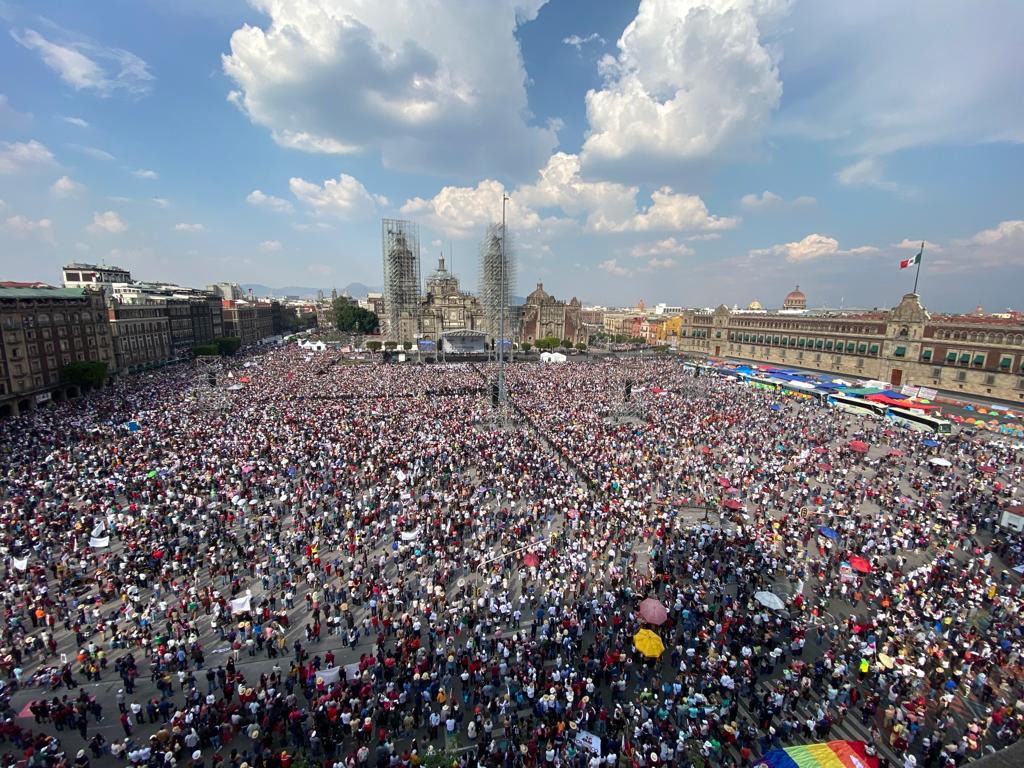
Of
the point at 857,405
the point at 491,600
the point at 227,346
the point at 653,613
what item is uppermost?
the point at 227,346

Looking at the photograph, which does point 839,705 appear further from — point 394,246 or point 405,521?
point 394,246

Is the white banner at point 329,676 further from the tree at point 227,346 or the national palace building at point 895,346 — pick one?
the tree at point 227,346

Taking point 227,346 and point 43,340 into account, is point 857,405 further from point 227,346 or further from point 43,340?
point 227,346

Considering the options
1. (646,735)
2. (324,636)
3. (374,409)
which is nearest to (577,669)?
(646,735)

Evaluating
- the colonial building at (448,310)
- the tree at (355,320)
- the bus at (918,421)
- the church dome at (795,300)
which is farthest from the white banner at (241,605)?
the church dome at (795,300)

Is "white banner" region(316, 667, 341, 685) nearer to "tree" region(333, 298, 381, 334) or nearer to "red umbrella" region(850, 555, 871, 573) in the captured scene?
"red umbrella" region(850, 555, 871, 573)

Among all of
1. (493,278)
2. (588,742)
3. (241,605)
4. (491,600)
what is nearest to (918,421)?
(491,600)

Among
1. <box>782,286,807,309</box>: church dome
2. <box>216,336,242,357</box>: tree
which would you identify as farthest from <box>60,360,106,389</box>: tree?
<box>782,286,807,309</box>: church dome
